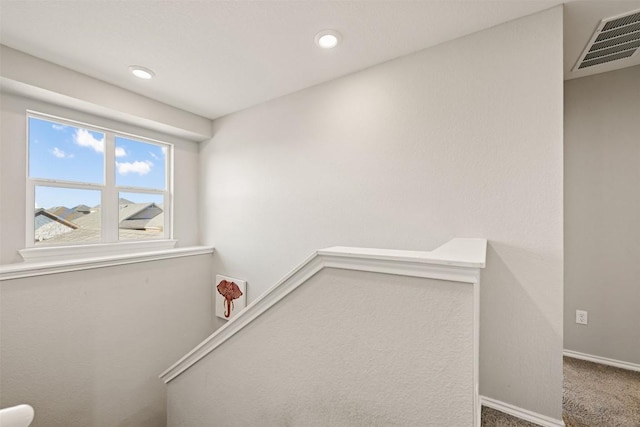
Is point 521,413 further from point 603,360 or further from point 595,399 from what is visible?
point 603,360

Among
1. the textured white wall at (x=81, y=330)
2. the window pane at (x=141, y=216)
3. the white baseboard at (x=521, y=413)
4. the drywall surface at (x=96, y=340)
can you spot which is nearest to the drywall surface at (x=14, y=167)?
the textured white wall at (x=81, y=330)

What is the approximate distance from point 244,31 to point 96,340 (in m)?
2.88

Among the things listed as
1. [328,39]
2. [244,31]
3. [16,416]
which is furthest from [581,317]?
[244,31]

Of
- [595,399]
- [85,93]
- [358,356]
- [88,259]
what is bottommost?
[595,399]

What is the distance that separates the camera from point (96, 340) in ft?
7.34

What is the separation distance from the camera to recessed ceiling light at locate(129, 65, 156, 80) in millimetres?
2121

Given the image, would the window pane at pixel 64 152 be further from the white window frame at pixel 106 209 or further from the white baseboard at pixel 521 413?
the white baseboard at pixel 521 413

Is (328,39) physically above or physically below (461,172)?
above

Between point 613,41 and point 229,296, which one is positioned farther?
point 229,296

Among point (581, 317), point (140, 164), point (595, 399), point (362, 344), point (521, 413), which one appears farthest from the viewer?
point (140, 164)

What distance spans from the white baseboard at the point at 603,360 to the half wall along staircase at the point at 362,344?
203 centimetres

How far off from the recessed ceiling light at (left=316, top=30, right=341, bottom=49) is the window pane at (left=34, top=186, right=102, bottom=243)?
2.62m

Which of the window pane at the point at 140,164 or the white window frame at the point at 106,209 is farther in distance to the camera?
the window pane at the point at 140,164

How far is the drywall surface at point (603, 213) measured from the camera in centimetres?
201
